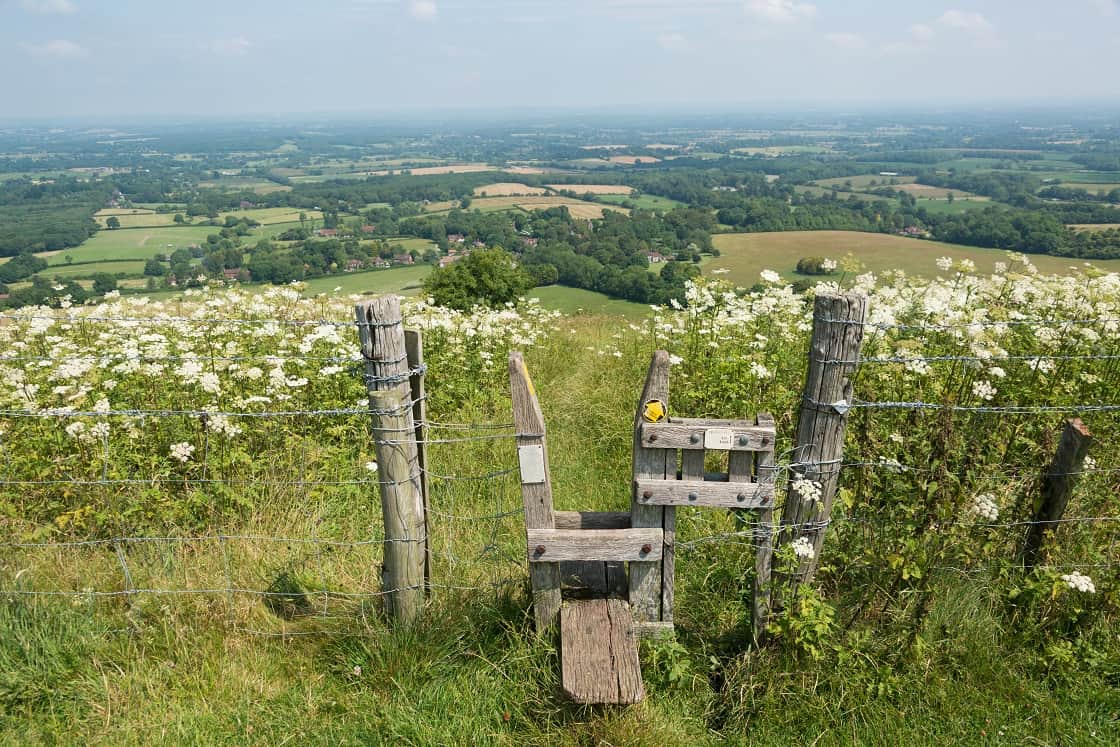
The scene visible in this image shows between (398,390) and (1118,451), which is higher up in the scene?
(398,390)

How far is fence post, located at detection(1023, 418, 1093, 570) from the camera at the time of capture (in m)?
3.39

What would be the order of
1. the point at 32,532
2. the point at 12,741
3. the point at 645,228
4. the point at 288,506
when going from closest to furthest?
1. the point at 12,741
2. the point at 32,532
3. the point at 288,506
4. the point at 645,228

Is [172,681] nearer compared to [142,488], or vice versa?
[172,681]

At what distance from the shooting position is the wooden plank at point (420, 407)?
3193 mm

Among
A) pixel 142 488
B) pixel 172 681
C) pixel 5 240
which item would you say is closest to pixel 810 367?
pixel 172 681

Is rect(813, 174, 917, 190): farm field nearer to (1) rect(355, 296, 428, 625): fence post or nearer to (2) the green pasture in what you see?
(2) the green pasture

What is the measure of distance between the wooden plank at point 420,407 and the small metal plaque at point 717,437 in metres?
1.37

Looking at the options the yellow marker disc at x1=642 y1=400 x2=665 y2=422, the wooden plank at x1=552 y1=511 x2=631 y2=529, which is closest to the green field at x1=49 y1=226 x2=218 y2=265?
the wooden plank at x1=552 y1=511 x2=631 y2=529

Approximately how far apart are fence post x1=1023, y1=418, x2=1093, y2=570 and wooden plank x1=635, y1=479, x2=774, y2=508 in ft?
5.69

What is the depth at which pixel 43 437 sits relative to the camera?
455cm

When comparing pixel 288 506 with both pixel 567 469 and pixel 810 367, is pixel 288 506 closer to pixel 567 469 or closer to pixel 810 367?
pixel 567 469

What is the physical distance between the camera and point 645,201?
77.1 m

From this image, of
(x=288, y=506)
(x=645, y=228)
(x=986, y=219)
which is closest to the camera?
(x=288, y=506)

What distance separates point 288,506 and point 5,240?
5958cm
